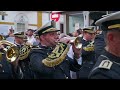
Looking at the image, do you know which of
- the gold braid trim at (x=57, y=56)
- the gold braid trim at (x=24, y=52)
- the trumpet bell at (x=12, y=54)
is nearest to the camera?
the gold braid trim at (x=57, y=56)

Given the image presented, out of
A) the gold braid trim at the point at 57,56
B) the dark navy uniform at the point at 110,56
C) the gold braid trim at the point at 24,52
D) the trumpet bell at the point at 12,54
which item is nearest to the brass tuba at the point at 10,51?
the trumpet bell at the point at 12,54

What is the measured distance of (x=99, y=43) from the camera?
353 centimetres

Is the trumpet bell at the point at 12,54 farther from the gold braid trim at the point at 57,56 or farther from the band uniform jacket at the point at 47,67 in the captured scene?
the gold braid trim at the point at 57,56

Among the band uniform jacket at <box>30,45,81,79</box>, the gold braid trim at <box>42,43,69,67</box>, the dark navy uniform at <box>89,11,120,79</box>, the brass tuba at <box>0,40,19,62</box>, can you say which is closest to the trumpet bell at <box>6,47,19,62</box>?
the brass tuba at <box>0,40,19,62</box>

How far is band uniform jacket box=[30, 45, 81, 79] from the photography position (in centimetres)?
319

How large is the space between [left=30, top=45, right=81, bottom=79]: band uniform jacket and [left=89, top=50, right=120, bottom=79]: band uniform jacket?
1213mm

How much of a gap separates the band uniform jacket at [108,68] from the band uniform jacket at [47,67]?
1.21 m

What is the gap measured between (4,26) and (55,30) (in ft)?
5.72

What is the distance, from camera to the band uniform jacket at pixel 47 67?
126 inches

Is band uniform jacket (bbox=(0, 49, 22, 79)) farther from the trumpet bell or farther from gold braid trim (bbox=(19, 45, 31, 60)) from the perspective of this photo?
gold braid trim (bbox=(19, 45, 31, 60))

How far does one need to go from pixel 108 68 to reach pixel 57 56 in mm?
1268

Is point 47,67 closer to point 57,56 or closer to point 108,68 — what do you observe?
point 57,56
